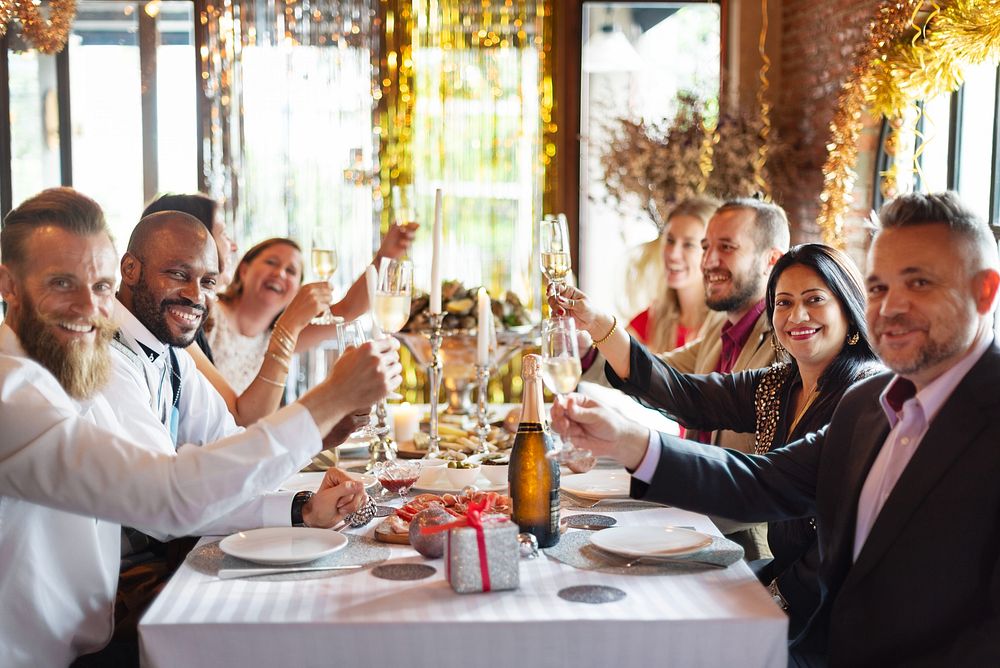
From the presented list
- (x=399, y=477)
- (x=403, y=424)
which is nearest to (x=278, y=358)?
(x=403, y=424)

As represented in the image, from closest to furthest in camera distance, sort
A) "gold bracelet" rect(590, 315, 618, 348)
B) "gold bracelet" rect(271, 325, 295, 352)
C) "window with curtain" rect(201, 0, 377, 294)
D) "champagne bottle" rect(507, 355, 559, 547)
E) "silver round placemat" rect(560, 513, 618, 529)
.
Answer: "champagne bottle" rect(507, 355, 559, 547) < "silver round placemat" rect(560, 513, 618, 529) < "gold bracelet" rect(590, 315, 618, 348) < "gold bracelet" rect(271, 325, 295, 352) < "window with curtain" rect(201, 0, 377, 294)

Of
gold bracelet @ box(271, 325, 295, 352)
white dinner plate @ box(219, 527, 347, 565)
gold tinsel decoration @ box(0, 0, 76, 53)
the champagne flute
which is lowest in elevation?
white dinner plate @ box(219, 527, 347, 565)

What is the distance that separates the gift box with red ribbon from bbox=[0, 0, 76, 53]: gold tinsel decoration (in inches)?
95.7

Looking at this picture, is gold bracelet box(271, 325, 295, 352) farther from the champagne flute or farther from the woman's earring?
the woman's earring

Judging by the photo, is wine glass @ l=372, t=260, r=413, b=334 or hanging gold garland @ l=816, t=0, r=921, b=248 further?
hanging gold garland @ l=816, t=0, r=921, b=248

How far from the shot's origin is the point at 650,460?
1.83 meters

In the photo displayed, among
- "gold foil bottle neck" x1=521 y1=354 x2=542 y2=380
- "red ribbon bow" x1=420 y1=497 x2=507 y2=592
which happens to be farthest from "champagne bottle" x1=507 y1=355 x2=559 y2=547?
"red ribbon bow" x1=420 y1=497 x2=507 y2=592

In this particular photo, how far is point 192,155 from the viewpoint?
5.30 m

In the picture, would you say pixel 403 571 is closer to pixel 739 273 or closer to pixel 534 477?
pixel 534 477

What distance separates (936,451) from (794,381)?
901 mm

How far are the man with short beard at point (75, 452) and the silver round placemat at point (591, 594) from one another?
17.1 inches

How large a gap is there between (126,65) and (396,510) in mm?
3930

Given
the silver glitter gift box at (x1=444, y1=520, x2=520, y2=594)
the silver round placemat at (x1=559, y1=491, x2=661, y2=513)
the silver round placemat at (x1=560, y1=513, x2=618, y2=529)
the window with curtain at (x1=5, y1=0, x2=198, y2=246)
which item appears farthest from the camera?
the window with curtain at (x1=5, y1=0, x2=198, y2=246)

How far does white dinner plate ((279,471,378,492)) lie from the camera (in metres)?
2.18
